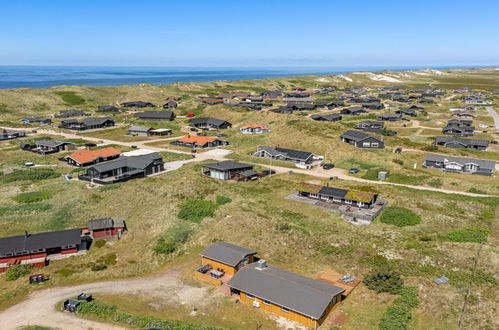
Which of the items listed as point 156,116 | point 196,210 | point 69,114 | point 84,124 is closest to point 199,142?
point 156,116

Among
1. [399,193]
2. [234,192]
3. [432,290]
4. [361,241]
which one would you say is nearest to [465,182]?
[399,193]

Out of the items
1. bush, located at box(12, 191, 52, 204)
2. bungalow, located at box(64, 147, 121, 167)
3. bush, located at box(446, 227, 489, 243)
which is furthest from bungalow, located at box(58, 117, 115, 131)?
bush, located at box(446, 227, 489, 243)

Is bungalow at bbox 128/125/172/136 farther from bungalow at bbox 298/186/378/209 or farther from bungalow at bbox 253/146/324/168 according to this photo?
bungalow at bbox 298/186/378/209

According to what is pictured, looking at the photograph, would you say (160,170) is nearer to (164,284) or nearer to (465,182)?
(164,284)

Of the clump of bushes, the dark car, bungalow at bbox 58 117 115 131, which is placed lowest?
the clump of bushes

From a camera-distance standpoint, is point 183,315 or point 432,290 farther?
point 432,290
